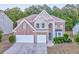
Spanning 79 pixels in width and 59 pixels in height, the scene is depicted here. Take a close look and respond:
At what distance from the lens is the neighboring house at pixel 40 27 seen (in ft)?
10.0

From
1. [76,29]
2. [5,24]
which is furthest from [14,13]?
[76,29]

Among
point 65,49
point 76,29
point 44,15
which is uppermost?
point 44,15

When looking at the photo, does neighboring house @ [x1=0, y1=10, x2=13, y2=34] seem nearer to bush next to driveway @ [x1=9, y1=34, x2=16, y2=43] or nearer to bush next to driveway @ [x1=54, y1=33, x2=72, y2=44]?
bush next to driveway @ [x1=9, y1=34, x2=16, y2=43]

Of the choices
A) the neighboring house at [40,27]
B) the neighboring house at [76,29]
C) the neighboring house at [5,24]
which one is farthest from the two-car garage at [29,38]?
the neighboring house at [76,29]

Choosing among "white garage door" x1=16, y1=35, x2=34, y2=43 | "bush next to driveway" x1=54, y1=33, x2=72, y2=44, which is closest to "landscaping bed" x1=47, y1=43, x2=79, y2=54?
"bush next to driveway" x1=54, y1=33, x2=72, y2=44

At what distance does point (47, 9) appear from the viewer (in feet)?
9.96

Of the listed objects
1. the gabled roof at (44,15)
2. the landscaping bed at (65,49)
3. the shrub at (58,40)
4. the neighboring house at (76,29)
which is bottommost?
the landscaping bed at (65,49)

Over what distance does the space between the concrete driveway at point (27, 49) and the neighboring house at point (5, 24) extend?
148mm

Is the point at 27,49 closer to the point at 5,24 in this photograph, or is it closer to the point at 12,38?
the point at 12,38

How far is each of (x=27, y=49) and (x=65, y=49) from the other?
1.09ft

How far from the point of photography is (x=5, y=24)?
9.99 ft

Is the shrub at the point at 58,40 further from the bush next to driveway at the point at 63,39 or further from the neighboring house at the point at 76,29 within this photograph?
the neighboring house at the point at 76,29
